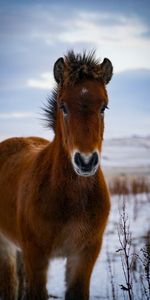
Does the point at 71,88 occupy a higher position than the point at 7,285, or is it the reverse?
the point at 71,88

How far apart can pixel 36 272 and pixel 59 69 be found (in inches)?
77.4

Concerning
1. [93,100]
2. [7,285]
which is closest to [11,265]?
[7,285]

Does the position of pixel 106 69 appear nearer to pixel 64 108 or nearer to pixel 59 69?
pixel 59 69

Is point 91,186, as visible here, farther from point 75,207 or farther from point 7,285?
point 7,285

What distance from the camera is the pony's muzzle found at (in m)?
2.96

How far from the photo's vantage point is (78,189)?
359 centimetres

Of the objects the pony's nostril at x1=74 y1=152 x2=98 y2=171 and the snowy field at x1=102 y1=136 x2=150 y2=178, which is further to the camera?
the snowy field at x1=102 y1=136 x2=150 y2=178

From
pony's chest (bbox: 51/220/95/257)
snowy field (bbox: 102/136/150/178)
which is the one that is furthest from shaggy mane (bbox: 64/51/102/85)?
snowy field (bbox: 102/136/150/178)

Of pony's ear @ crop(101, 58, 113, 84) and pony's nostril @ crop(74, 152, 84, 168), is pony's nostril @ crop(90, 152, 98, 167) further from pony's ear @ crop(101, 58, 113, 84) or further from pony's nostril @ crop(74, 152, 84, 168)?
pony's ear @ crop(101, 58, 113, 84)

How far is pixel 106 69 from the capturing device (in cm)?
379

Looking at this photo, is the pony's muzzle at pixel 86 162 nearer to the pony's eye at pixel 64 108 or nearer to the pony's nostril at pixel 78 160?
the pony's nostril at pixel 78 160

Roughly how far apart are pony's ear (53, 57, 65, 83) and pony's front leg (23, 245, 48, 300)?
64.9 inches

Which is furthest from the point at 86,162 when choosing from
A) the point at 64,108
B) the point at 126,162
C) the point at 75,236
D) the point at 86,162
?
the point at 126,162

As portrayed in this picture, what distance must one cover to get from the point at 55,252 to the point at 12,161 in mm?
1756
